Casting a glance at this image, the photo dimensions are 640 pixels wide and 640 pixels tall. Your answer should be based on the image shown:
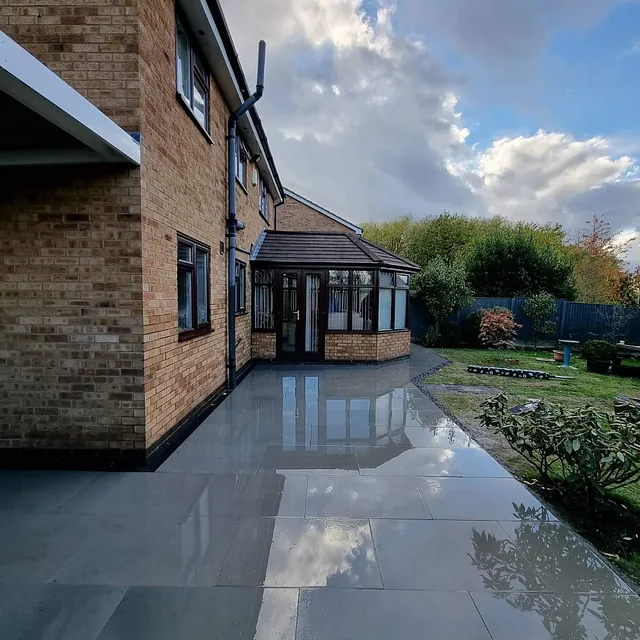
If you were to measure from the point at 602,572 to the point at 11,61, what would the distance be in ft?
15.3

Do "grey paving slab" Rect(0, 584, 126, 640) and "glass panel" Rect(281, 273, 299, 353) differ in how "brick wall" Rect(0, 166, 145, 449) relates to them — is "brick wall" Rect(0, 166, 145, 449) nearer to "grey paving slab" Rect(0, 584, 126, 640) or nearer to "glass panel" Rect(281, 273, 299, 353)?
"grey paving slab" Rect(0, 584, 126, 640)

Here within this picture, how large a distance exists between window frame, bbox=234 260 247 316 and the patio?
195 inches

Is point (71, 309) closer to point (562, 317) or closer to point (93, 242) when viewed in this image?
point (93, 242)

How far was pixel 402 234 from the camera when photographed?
30.4 meters

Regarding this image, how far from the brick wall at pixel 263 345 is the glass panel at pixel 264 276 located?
1.36 meters

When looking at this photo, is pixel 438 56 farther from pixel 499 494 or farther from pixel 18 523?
pixel 18 523

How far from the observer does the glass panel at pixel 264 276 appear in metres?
10.6

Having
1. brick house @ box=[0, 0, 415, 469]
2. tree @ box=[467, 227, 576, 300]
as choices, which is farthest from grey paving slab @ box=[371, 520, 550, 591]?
tree @ box=[467, 227, 576, 300]

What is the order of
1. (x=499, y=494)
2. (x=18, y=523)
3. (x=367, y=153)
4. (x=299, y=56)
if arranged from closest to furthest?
1. (x=18, y=523)
2. (x=499, y=494)
3. (x=299, y=56)
4. (x=367, y=153)

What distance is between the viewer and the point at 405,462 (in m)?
4.34

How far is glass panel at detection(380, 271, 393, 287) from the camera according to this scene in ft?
35.0

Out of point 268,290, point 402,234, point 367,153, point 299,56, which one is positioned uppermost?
point 367,153

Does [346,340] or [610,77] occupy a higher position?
[610,77]

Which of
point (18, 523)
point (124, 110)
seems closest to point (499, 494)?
point (18, 523)
